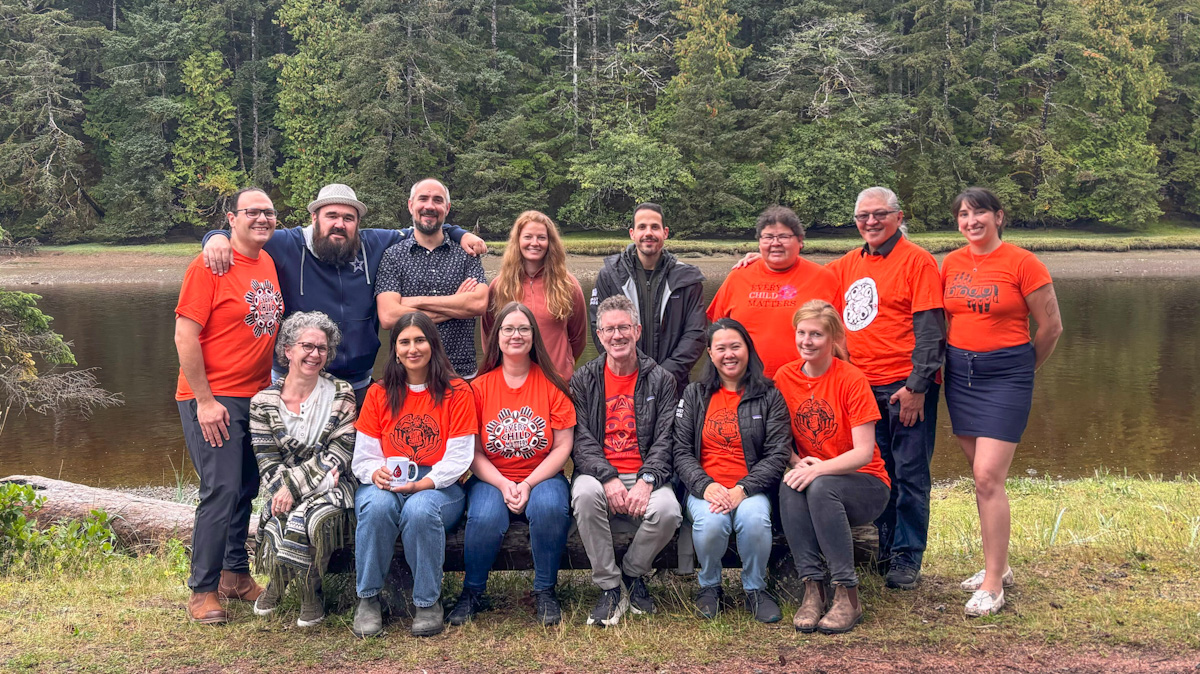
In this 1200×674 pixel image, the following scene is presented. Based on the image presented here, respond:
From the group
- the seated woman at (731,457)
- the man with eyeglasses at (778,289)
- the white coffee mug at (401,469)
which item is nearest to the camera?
the seated woman at (731,457)

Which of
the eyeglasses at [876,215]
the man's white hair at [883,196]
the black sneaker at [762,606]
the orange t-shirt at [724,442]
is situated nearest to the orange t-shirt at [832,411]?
the orange t-shirt at [724,442]

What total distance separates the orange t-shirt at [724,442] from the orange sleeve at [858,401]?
0.52 m

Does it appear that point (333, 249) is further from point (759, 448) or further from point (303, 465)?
point (759, 448)

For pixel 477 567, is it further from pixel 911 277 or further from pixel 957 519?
pixel 957 519

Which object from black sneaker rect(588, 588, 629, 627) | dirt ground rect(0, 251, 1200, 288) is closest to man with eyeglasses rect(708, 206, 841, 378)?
black sneaker rect(588, 588, 629, 627)

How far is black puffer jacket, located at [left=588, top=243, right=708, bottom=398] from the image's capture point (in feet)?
17.5

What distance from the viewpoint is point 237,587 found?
4.79m

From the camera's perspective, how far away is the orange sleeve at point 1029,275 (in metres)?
4.25

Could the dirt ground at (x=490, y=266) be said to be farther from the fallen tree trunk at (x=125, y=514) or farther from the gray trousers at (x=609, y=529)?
the gray trousers at (x=609, y=529)

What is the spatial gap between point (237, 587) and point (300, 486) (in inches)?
36.5

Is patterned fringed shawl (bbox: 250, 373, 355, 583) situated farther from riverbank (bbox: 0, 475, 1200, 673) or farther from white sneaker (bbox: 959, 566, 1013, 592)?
white sneaker (bbox: 959, 566, 1013, 592)

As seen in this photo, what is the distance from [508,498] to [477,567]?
38 centimetres

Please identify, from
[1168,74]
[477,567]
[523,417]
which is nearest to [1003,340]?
[523,417]

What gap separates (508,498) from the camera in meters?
4.33
